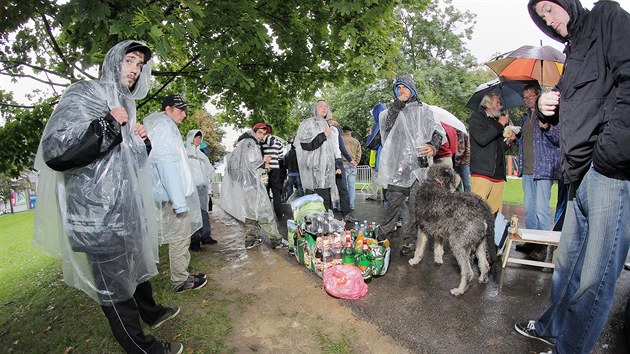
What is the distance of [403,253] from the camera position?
168 inches

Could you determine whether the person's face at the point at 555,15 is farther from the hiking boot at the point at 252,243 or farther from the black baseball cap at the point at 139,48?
the hiking boot at the point at 252,243

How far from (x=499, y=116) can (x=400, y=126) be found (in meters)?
1.37

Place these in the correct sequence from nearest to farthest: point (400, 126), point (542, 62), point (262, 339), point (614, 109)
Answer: point (614, 109) → point (262, 339) → point (400, 126) → point (542, 62)

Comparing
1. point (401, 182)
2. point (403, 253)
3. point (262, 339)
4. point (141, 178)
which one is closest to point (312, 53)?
point (401, 182)

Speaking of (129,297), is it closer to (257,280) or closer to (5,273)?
(257,280)

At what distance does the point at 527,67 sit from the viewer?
15.6 feet

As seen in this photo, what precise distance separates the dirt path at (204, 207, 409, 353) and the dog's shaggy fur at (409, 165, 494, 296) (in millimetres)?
1202

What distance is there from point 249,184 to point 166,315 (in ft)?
7.34

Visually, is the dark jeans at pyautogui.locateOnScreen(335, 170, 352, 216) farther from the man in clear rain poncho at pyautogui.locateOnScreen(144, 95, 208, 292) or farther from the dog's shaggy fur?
the man in clear rain poncho at pyautogui.locateOnScreen(144, 95, 208, 292)

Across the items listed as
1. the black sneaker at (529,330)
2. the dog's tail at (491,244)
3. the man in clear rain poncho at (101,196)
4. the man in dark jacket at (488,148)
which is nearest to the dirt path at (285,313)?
the man in clear rain poncho at (101,196)

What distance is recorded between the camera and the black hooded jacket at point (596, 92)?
1.44m

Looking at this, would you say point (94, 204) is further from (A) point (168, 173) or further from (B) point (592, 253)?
(B) point (592, 253)

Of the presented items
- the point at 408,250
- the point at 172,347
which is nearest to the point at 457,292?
the point at 408,250

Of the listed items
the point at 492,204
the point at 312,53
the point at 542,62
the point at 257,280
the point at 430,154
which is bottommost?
the point at 257,280
